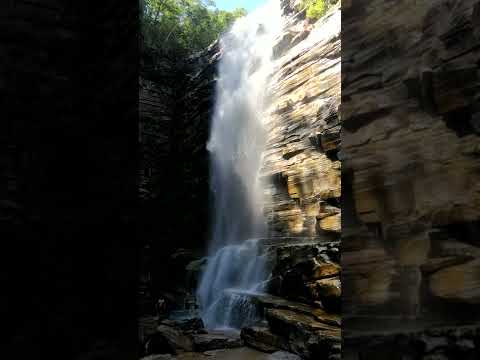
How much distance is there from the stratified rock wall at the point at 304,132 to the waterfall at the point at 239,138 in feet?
2.80

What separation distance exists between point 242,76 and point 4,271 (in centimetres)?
1491

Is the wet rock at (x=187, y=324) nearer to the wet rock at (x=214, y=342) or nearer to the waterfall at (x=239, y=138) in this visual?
the wet rock at (x=214, y=342)

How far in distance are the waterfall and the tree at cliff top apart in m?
4.30

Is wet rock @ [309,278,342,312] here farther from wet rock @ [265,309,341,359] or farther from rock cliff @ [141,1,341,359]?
wet rock @ [265,309,341,359]

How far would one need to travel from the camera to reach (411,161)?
5.43 feet

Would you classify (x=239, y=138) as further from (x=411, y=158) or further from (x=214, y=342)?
(x=411, y=158)

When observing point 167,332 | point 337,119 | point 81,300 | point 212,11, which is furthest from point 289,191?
point 212,11

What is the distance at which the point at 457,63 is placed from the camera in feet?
5.13

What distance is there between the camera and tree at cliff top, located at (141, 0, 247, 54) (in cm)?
2105

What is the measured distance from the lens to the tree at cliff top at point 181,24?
21.0 metres

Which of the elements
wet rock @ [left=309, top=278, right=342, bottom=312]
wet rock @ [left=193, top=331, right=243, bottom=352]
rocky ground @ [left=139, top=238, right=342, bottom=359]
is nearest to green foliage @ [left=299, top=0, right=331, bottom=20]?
rocky ground @ [left=139, top=238, right=342, bottom=359]

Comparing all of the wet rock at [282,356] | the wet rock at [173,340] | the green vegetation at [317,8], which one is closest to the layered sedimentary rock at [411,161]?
the wet rock at [282,356]

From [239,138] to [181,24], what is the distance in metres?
9.61

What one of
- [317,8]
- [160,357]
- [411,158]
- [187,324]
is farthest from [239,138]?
[411,158]
